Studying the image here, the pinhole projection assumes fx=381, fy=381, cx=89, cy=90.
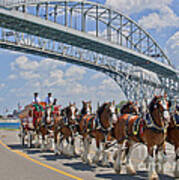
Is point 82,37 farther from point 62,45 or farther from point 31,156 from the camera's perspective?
point 31,156

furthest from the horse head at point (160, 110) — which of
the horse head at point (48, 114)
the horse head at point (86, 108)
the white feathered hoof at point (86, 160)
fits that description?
the horse head at point (48, 114)

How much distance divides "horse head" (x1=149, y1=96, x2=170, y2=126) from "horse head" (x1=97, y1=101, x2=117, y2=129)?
175 centimetres

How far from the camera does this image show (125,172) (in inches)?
380

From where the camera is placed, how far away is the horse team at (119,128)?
850 cm

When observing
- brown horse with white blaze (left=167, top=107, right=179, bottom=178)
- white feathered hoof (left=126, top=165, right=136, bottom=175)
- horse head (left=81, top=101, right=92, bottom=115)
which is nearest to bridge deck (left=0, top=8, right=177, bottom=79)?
horse head (left=81, top=101, right=92, bottom=115)

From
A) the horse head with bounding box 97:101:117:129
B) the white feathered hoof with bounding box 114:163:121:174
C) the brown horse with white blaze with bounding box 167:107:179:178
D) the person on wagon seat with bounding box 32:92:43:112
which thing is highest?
the person on wagon seat with bounding box 32:92:43:112

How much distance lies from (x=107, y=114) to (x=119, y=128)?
0.68 m

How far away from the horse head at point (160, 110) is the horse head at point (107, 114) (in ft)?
5.75

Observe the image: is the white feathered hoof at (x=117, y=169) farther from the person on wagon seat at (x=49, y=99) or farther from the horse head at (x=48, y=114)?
the person on wagon seat at (x=49, y=99)

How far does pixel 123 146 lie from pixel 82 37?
117 ft

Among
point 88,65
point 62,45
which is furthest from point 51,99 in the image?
point 88,65

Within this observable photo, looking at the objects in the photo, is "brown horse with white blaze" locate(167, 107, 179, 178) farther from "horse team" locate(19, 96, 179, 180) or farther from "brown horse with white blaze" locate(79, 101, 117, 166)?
"brown horse with white blaze" locate(79, 101, 117, 166)

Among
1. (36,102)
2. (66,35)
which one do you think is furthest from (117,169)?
(66,35)

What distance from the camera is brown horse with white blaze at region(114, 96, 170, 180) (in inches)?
329
